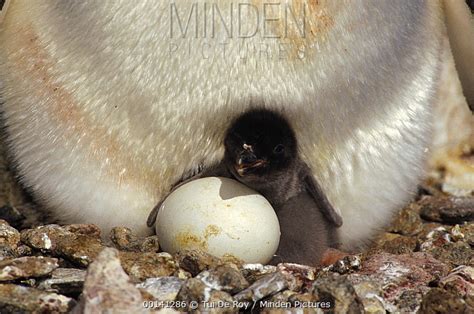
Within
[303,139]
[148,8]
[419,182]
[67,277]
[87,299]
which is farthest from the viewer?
[419,182]

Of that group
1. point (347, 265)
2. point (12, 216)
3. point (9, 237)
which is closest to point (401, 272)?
point (347, 265)

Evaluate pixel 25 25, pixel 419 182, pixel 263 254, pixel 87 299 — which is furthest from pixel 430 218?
pixel 87 299

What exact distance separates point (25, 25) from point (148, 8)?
37 centimetres

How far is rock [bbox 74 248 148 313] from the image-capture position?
4.42ft

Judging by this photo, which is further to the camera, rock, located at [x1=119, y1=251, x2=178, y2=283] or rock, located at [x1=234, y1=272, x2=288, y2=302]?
rock, located at [x1=119, y1=251, x2=178, y2=283]

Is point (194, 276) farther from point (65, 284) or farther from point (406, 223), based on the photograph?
point (406, 223)

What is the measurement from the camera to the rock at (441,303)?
1.52 metres

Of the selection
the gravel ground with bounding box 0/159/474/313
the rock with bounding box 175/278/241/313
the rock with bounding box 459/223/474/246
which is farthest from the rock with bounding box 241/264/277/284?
the rock with bounding box 459/223/474/246

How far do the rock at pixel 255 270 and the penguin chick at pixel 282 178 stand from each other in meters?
0.20

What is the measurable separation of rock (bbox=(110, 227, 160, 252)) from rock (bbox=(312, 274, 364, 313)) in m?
0.53

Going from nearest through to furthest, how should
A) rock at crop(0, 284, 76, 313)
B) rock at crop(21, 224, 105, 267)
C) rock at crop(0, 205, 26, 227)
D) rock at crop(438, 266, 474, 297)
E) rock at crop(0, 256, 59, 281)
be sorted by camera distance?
rock at crop(0, 284, 76, 313)
rock at crop(0, 256, 59, 281)
rock at crop(438, 266, 474, 297)
rock at crop(21, 224, 105, 267)
rock at crop(0, 205, 26, 227)

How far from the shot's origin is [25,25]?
2.13 m

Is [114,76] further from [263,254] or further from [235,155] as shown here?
[263,254]

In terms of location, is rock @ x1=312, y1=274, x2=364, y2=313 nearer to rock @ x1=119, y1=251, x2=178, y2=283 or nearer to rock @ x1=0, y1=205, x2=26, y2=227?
rock @ x1=119, y1=251, x2=178, y2=283
